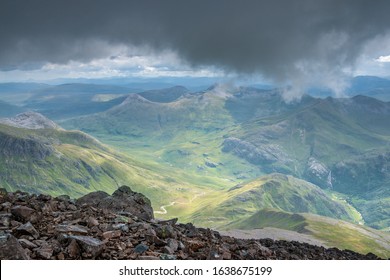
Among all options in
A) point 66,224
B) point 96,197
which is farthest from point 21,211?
point 96,197

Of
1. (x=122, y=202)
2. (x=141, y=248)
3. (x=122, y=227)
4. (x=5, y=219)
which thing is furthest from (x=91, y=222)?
(x=122, y=202)

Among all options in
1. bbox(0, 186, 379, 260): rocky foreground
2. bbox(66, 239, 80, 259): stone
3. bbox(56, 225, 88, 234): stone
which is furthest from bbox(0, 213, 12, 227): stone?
bbox(66, 239, 80, 259): stone

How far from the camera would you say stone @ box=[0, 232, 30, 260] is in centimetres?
1268

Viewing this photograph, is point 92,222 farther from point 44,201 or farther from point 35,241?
point 44,201

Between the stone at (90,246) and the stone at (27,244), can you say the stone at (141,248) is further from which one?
the stone at (27,244)

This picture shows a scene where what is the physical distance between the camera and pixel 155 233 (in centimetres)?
1823

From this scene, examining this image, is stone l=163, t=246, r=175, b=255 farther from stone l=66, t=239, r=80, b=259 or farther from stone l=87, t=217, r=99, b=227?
stone l=87, t=217, r=99, b=227

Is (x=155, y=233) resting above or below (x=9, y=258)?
below

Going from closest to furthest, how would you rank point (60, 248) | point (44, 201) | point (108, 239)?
point (60, 248), point (108, 239), point (44, 201)

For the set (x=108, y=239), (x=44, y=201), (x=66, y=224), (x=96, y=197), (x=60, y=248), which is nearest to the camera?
(x=60, y=248)
